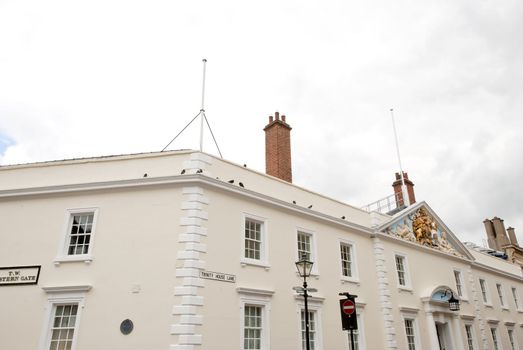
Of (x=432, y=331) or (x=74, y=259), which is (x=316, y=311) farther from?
(x=74, y=259)

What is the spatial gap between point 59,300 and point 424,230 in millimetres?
17907

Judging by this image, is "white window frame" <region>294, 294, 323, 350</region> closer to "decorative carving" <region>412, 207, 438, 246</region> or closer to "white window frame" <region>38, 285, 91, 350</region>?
"white window frame" <region>38, 285, 91, 350</region>

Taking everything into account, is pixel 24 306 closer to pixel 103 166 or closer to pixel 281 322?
pixel 103 166

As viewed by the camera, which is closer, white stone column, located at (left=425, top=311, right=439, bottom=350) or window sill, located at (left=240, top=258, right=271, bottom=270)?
window sill, located at (left=240, top=258, right=271, bottom=270)

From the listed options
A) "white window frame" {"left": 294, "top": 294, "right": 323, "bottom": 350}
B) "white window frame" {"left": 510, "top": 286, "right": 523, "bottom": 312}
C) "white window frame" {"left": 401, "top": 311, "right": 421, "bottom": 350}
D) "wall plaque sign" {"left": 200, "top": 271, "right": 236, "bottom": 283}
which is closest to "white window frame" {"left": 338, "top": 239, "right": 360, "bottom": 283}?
"white window frame" {"left": 294, "top": 294, "right": 323, "bottom": 350}

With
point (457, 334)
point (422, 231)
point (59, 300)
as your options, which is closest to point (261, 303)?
point (59, 300)

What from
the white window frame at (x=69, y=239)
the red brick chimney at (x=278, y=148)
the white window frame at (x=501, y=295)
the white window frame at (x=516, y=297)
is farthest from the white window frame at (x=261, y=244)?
the white window frame at (x=516, y=297)

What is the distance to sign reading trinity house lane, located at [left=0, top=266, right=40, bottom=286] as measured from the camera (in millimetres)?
13188

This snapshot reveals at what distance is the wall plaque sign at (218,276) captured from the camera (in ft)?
42.3

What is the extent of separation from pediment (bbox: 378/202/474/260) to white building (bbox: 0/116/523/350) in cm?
305

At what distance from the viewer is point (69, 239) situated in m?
13.8

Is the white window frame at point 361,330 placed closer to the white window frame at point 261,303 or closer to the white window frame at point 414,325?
the white window frame at point 414,325

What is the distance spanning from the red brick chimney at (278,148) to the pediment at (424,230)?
5.35m

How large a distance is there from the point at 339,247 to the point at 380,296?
3051 mm
